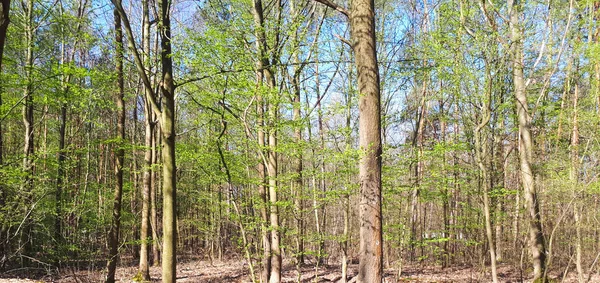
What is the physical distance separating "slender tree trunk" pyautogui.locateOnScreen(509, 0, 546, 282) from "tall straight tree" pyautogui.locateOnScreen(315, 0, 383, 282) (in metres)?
6.01

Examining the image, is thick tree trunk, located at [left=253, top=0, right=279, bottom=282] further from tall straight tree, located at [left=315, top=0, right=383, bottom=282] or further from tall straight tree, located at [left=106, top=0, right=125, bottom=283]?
tall straight tree, located at [left=315, top=0, right=383, bottom=282]

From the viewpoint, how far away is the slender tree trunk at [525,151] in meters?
9.19

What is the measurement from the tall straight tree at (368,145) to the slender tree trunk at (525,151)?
6015 millimetres

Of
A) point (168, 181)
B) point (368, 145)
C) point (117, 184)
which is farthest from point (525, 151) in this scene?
point (117, 184)

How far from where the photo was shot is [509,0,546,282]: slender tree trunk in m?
9.19

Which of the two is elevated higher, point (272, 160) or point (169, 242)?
point (272, 160)

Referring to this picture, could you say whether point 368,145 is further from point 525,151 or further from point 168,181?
point 525,151

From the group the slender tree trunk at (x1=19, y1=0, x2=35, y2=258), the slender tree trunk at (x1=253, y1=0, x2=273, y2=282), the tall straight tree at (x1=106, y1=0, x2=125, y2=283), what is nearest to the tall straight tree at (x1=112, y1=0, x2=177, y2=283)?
the slender tree trunk at (x1=253, y1=0, x2=273, y2=282)

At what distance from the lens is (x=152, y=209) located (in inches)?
480

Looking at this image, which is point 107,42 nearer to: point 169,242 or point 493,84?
point 169,242

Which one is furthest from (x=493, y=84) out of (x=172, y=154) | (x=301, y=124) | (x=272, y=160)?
(x=172, y=154)

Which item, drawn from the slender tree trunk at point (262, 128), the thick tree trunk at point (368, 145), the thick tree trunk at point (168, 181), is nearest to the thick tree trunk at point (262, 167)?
Answer: the slender tree trunk at point (262, 128)

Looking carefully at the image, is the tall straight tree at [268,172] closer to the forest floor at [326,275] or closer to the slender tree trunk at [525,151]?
the forest floor at [326,275]

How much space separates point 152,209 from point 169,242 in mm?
7909
